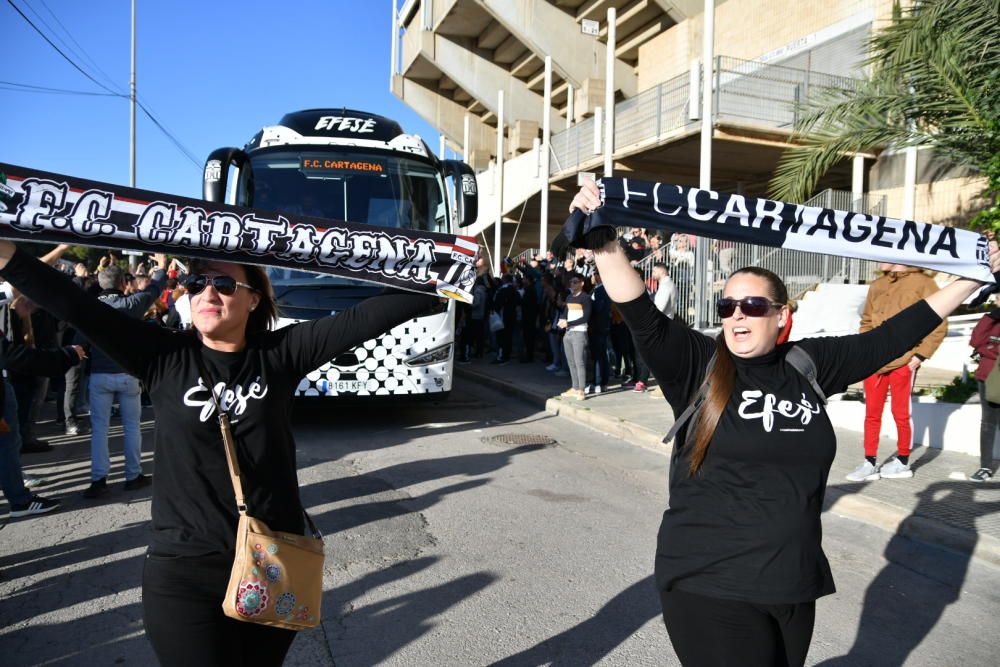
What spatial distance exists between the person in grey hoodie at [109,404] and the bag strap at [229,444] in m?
4.40

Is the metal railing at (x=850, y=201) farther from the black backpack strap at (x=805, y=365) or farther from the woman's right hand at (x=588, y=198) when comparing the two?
the woman's right hand at (x=588, y=198)

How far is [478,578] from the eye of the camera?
500cm

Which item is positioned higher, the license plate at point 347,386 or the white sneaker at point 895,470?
the license plate at point 347,386

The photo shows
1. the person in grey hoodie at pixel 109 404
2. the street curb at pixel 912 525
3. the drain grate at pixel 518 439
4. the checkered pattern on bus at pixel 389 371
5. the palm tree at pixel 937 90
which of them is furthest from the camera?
the drain grate at pixel 518 439

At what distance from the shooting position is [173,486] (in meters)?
2.55

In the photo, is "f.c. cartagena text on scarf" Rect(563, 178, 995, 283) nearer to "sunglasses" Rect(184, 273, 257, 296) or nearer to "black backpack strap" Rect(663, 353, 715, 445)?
"black backpack strap" Rect(663, 353, 715, 445)

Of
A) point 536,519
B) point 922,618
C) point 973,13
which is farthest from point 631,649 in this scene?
point 973,13

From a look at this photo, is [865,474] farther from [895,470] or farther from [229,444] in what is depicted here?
[229,444]

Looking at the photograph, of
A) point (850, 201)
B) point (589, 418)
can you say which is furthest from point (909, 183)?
point (589, 418)

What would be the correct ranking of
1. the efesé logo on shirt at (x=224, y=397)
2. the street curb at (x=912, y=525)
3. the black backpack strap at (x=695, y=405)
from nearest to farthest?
the efesé logo on shirt at (x=224, y=397) → the black backpack strap at (x=695, y=405) → the street curb at (x=912, y=525)

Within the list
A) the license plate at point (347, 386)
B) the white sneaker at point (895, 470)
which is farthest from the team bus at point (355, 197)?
the white sneaker at point (895, 470)

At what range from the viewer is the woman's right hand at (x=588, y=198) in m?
2.78

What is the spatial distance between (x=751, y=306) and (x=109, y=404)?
6152 millimetres

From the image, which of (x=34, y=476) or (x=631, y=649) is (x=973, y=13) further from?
(x=34, y=476)
